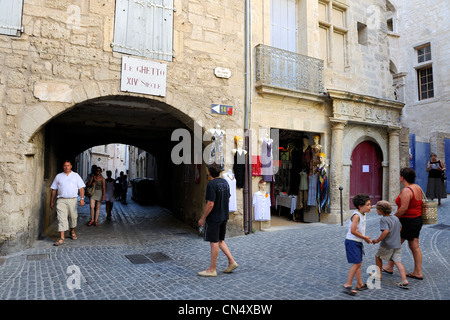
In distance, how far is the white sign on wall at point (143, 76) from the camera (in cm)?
595

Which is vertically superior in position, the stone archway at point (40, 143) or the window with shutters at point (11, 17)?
the window with shutters at point (11, 17)

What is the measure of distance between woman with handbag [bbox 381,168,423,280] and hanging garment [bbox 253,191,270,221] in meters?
3.44

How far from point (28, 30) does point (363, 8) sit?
9.39m

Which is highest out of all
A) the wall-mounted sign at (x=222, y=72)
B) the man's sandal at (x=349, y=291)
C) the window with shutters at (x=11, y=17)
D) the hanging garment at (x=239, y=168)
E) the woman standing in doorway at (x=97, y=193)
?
the window with shutters at (x=11, y=17)

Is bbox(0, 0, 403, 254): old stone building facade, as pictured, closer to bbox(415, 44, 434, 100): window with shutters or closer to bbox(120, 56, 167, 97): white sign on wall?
bbox(120, 56, 167, 97): white sign on wall

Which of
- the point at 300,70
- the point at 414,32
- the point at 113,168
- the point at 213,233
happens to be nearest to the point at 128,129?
the point at 300,70

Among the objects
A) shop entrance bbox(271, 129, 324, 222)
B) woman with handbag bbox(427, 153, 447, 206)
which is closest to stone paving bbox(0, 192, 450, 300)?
shop entrance bbox(271, 129, 324, 222)

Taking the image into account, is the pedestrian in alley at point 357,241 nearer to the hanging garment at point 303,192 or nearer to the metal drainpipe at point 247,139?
the metal drainpipe at point 247,139

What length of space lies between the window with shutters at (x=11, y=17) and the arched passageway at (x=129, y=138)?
157 centimetres

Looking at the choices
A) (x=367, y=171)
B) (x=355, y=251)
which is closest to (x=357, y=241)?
(x=355, y=251)

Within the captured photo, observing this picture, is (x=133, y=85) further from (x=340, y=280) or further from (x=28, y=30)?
(x=340, y=280)

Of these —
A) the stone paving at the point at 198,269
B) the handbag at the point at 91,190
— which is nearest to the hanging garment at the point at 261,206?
the stone paving at the point at 198,269

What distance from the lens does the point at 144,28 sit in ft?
20.6

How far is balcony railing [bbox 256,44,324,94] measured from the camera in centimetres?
742
